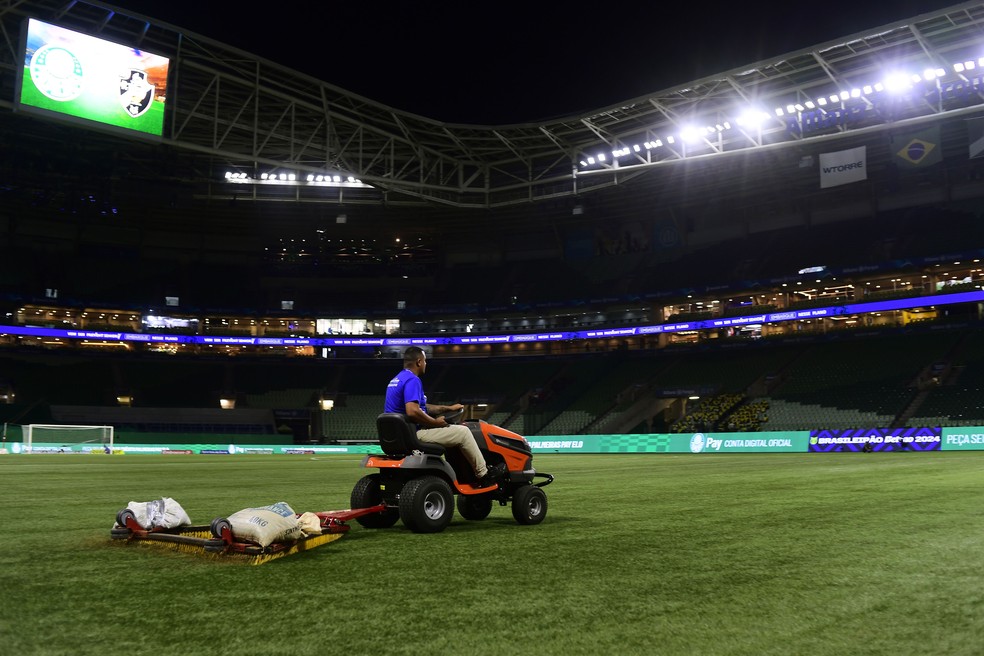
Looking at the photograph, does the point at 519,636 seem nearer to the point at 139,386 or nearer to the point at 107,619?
the point at 107,619

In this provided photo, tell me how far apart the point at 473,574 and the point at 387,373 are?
185 ft

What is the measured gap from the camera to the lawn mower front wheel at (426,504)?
19.6 ft

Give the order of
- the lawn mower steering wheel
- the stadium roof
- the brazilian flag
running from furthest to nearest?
the brazilian flag < the stadium roof < the lawn mower steering wheel

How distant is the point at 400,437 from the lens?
6.15m

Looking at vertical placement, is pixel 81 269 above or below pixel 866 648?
above

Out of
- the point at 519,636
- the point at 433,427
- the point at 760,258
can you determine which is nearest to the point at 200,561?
the point at 433,427

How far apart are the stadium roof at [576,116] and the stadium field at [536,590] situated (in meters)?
24.8

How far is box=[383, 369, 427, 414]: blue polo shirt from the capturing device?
6.30m

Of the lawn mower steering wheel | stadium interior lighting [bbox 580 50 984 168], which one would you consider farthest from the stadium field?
stadium interior lighting [bbox 580 50 984 168]

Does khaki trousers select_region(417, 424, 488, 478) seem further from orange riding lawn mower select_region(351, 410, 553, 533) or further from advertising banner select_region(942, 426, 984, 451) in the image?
advertising banner select_region(942, 426, 984, 451)

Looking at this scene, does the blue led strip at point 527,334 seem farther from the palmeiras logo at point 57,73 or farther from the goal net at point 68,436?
the palmeiras logo at point 57,73

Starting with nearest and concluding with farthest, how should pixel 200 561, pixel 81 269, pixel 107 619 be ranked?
pixel 107 619 → pixel 200 561 → pixel 81 269

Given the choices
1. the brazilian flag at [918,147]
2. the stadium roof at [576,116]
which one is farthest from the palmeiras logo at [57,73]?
the brazilian flag at [918,147]

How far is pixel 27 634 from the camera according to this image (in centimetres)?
289
